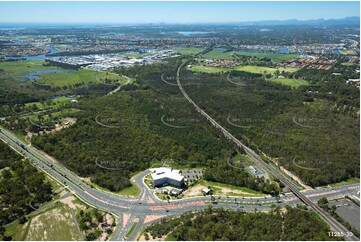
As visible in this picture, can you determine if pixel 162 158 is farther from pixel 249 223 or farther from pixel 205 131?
pixel 249 223

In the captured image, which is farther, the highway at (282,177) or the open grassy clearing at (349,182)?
the open grassy clearing at (349,182)

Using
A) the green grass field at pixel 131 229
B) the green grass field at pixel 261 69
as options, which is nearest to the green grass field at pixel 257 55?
the green grass field at pixel 261 69

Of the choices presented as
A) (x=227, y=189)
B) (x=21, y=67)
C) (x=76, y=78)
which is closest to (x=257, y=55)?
(x=76, y=78)

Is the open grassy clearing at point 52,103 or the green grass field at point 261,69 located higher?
the green grass field at point 261,69

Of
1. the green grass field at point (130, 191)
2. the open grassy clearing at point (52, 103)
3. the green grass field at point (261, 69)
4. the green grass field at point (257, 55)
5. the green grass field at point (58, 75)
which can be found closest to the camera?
the green grass field at point (130, 191)

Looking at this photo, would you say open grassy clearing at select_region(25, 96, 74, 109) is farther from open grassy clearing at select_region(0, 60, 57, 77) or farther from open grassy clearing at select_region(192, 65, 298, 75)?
open grassy clearing at select_region(192, 65, 298, 75)

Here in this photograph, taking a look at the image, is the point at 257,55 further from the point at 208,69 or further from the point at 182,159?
the point at 182,159

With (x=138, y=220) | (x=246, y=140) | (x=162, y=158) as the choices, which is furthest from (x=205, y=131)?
(x=138, y=220)

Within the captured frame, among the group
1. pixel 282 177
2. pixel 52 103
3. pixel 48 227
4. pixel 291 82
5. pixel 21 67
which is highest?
pixel 291 82

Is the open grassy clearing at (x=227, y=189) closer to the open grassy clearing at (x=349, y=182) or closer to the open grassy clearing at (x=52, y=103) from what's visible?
the open grassy clearing at (x=349, y=182)

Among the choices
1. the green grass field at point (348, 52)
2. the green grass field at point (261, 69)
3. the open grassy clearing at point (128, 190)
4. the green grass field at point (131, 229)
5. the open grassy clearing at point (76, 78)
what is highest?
the green grass field at point (131, 229)

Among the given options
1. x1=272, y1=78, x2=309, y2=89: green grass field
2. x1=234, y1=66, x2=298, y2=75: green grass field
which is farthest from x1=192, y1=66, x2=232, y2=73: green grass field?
x1=272, y1=78, x2=309, y2=89: green grass field
